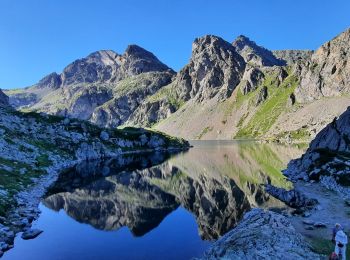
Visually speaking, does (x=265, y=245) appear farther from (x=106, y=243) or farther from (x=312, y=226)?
(x=106, y=243)

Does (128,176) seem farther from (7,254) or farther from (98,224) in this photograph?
(7,254)

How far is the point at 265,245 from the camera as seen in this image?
31875mm

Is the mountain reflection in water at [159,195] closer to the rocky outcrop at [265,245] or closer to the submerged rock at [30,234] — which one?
the rocky outcrop at [265,245]

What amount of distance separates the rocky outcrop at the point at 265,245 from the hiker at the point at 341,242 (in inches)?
108

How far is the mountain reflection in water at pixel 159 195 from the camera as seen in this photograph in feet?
181

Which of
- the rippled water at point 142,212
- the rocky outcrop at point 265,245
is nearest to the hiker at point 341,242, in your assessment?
the rocky outcrop at point 265,245

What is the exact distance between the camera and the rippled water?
136ft

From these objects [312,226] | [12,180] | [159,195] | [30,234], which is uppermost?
[12,180]

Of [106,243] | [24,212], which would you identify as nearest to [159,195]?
[24,212]

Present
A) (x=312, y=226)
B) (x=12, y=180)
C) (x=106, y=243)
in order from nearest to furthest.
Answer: (x=312, y=226)
(x=106, y=243)
(x=12, y=180)

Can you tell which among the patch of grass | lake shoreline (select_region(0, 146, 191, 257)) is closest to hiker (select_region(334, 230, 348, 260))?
lake shoreline (select_region(0, 146, 191, 257))

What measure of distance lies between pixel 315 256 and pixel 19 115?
466 feet

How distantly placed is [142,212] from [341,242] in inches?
1550

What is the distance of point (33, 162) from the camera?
3669 inches
